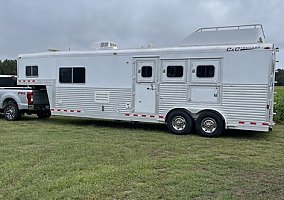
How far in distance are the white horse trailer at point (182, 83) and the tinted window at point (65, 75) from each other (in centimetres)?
4

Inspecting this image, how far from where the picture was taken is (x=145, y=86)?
36.0 ft

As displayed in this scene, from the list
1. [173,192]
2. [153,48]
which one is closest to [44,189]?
[173,192]

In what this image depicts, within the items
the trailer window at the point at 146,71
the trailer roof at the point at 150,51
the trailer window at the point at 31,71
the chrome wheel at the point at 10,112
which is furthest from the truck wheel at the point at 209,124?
the chrome wheel at the point at 10,112

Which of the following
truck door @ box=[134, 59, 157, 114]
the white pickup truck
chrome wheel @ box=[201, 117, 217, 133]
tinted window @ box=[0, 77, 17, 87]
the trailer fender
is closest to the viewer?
the trailer fender

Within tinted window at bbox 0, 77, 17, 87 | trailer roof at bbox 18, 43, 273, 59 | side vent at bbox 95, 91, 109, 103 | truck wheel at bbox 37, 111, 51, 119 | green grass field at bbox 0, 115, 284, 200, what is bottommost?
green grass field at bbox 0, 115, 284, 200

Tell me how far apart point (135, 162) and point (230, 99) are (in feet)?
13.8

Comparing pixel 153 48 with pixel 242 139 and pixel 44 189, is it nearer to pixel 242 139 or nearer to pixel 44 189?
pixel 242 139

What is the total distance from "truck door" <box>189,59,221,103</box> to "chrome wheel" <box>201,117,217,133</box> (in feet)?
1.77

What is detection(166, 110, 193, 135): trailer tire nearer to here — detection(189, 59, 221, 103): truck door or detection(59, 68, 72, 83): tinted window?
detection(189, 59, 221, 103): truck door

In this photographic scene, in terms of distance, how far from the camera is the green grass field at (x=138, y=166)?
16.4 feet

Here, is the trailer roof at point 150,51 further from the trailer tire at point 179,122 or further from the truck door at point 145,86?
the trailer tire at point 179,122

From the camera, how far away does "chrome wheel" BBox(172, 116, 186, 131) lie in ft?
34.4

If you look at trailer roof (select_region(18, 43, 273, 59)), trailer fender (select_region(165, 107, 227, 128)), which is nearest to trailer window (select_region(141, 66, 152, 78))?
trailer roof (select_region(18, 43, 273, 59))

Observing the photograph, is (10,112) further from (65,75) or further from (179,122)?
(179,122)
